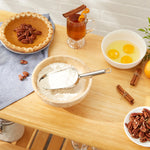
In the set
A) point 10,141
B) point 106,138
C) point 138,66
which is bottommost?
point 10,141

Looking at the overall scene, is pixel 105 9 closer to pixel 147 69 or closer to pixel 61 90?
pixel 147 69

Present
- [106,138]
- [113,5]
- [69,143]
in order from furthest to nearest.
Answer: [113,5] → [69,143] → [106,138]

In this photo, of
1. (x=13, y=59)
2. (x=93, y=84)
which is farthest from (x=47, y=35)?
(x=93, y=84)

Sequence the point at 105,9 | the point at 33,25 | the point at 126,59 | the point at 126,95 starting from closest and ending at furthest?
the point at 126,95, the point at 126,59, the point at 33,25, the point at 105,9

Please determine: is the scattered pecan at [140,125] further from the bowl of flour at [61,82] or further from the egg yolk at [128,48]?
the egg yolk at [128,48]

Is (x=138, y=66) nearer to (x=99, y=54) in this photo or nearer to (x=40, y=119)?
(x=99, y=54)

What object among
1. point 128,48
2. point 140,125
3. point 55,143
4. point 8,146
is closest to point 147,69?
point 128,48
